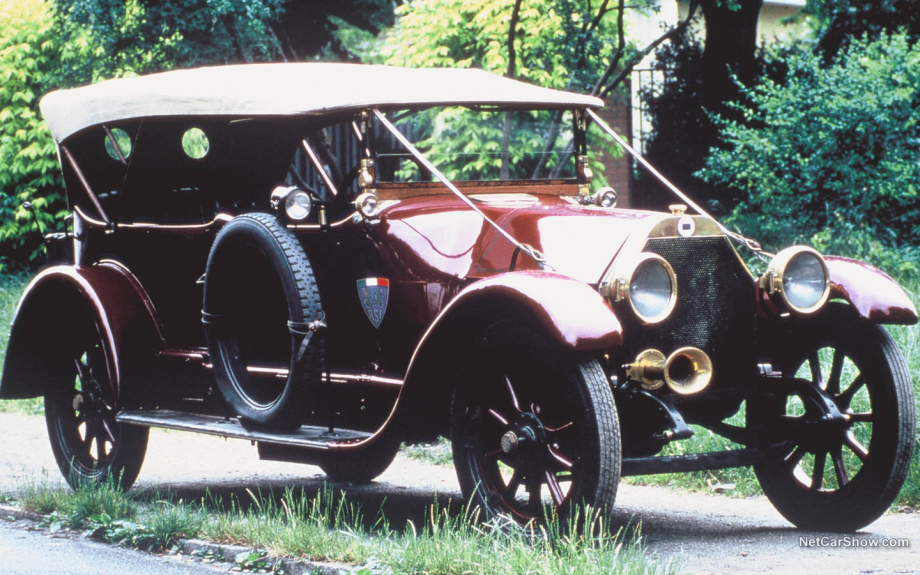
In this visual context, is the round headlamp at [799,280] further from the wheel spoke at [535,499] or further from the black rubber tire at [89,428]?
the black rubber tire at [89,428]

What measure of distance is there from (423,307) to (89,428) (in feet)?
8.42

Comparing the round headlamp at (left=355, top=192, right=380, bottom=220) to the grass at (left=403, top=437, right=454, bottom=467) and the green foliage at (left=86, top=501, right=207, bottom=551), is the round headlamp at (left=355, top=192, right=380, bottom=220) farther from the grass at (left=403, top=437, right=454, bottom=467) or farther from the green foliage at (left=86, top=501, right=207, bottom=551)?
the grass at (left=403, top=437, right=454, bottom=467)

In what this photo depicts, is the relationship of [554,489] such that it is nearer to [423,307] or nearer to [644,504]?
[423,307]

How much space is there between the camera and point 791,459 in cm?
584

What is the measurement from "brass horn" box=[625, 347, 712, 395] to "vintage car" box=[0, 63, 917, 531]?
0.4 inches

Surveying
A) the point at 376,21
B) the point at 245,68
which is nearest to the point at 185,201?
the point at 245,68

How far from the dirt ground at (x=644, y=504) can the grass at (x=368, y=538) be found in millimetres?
336

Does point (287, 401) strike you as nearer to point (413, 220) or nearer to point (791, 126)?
point (413, 220)

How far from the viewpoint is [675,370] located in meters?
5.33

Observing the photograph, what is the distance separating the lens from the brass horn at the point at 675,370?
516 centimetres

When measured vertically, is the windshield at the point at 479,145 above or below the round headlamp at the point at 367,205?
above

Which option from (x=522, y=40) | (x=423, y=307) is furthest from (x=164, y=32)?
(x=423, y=307)

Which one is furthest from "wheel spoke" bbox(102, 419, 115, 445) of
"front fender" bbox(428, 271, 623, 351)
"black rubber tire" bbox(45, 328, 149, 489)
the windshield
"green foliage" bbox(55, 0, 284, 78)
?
"green foliage" bbox(55, 0, 284, 78)

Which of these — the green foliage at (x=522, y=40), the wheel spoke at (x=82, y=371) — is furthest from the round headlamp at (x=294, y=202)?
the green foliage at (x=522, y=40)
